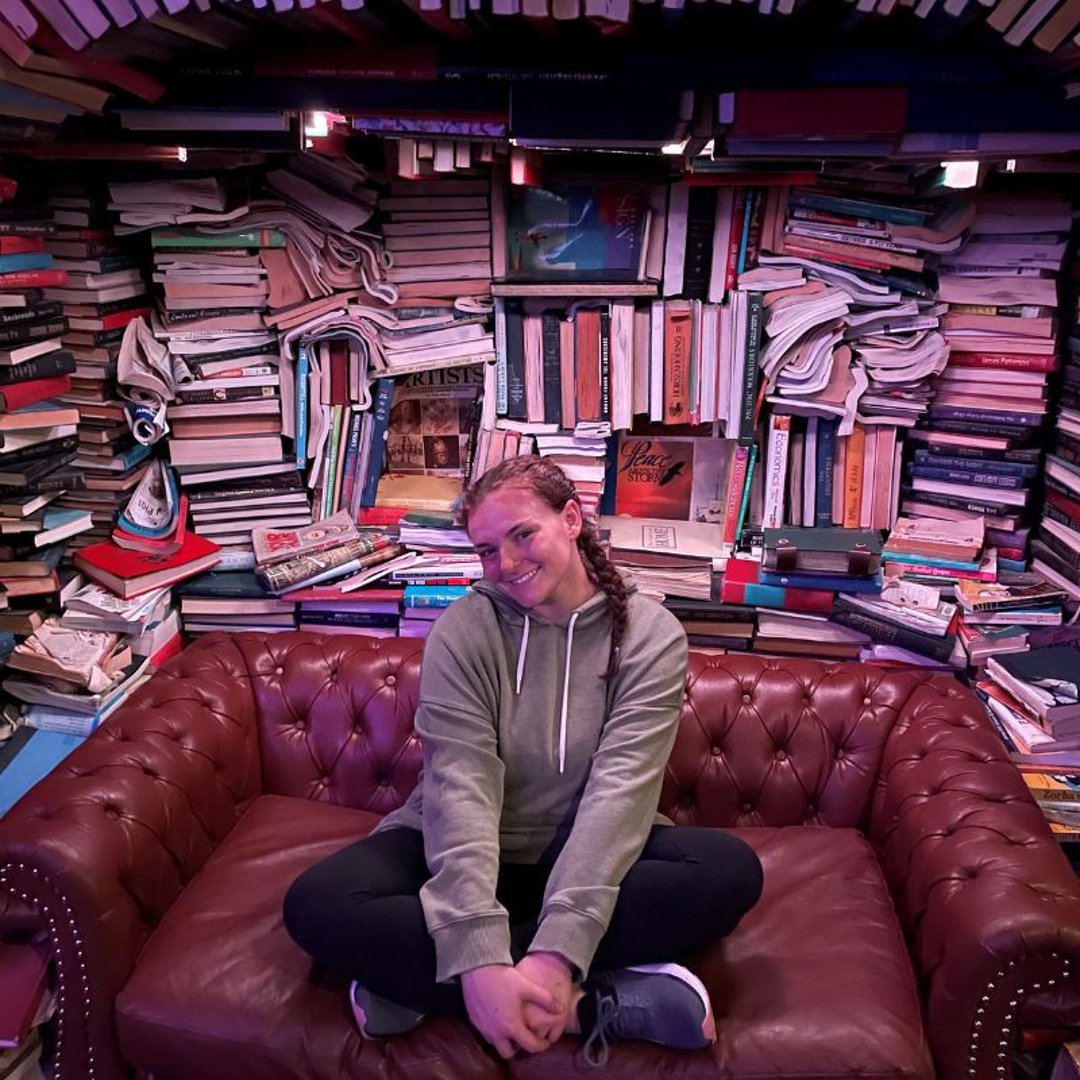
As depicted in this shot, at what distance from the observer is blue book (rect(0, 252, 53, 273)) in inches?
85.7

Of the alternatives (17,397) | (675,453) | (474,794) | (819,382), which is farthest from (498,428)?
(474,794)

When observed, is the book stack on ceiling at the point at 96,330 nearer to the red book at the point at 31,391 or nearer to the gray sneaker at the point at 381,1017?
the red book at the point at 31,391

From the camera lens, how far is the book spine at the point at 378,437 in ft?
8.96

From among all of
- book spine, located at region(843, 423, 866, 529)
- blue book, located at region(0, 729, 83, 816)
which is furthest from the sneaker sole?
book spine, located at region(843, 423, 866, 529)

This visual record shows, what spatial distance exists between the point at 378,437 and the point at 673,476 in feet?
2.78

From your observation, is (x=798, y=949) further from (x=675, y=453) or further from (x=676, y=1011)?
(x=675, y=453)

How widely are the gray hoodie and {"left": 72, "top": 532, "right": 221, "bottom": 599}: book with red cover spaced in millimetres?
1122

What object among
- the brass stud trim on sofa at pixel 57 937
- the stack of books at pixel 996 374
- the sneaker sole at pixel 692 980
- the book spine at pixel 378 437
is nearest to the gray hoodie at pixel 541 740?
the sneaker sole at pixel 692 980

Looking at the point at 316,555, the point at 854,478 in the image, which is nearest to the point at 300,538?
the point at 316,555

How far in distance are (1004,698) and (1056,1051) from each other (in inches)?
30.8

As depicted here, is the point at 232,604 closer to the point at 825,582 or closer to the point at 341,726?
the point at 341,726

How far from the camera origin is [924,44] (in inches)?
76.9

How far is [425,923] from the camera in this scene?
1.50 metres

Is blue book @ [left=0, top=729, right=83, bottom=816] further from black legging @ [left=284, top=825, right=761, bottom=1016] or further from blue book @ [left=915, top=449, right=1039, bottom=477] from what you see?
blue book @ [left=915, top=449, right=1039, bottom=477]
